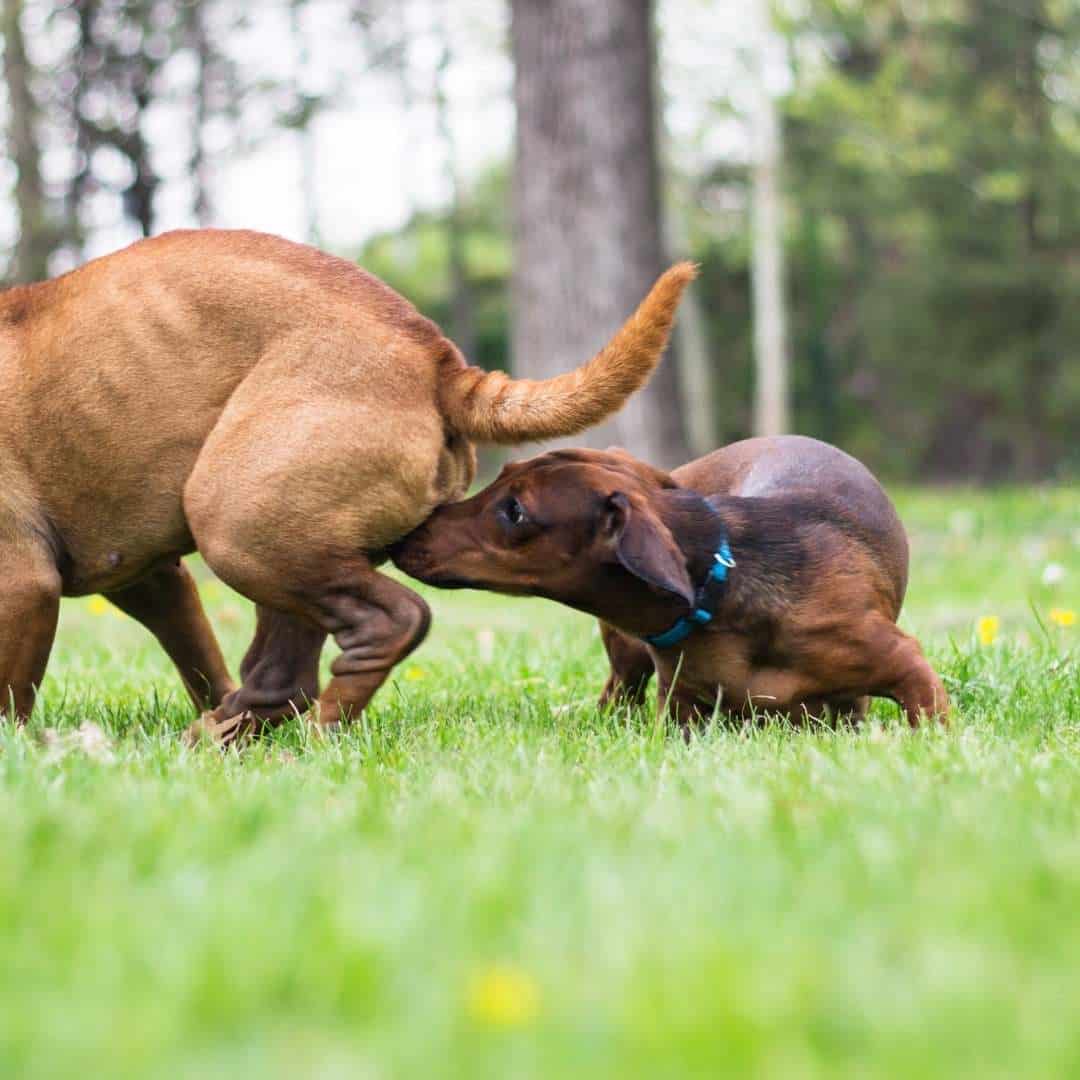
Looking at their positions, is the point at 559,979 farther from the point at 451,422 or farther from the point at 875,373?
the point at 875,373

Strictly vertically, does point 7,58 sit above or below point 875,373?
above

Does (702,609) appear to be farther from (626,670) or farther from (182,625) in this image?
(182,625)

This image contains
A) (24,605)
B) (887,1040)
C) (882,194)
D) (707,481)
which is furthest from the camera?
(882,194)

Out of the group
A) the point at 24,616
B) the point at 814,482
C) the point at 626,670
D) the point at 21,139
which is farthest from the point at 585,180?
the point at 21,139

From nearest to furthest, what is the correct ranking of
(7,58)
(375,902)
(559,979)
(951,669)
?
(559,979) → (375,902) → (951,669) → (7,58)

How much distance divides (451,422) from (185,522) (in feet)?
2.75

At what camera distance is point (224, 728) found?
4.52 m

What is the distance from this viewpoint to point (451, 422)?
4.41 m

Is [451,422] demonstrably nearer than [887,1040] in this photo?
No

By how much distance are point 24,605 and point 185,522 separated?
1.67 feet

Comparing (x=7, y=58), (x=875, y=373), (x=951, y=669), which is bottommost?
(x=875, y=373)

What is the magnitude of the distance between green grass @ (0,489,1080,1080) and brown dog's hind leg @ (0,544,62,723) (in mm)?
405

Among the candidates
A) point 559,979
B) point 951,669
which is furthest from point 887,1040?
point 951,669

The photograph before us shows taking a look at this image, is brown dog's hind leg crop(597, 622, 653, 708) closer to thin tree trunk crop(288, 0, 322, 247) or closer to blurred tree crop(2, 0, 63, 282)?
blurred tree crop(2, 0, 63, 282)
